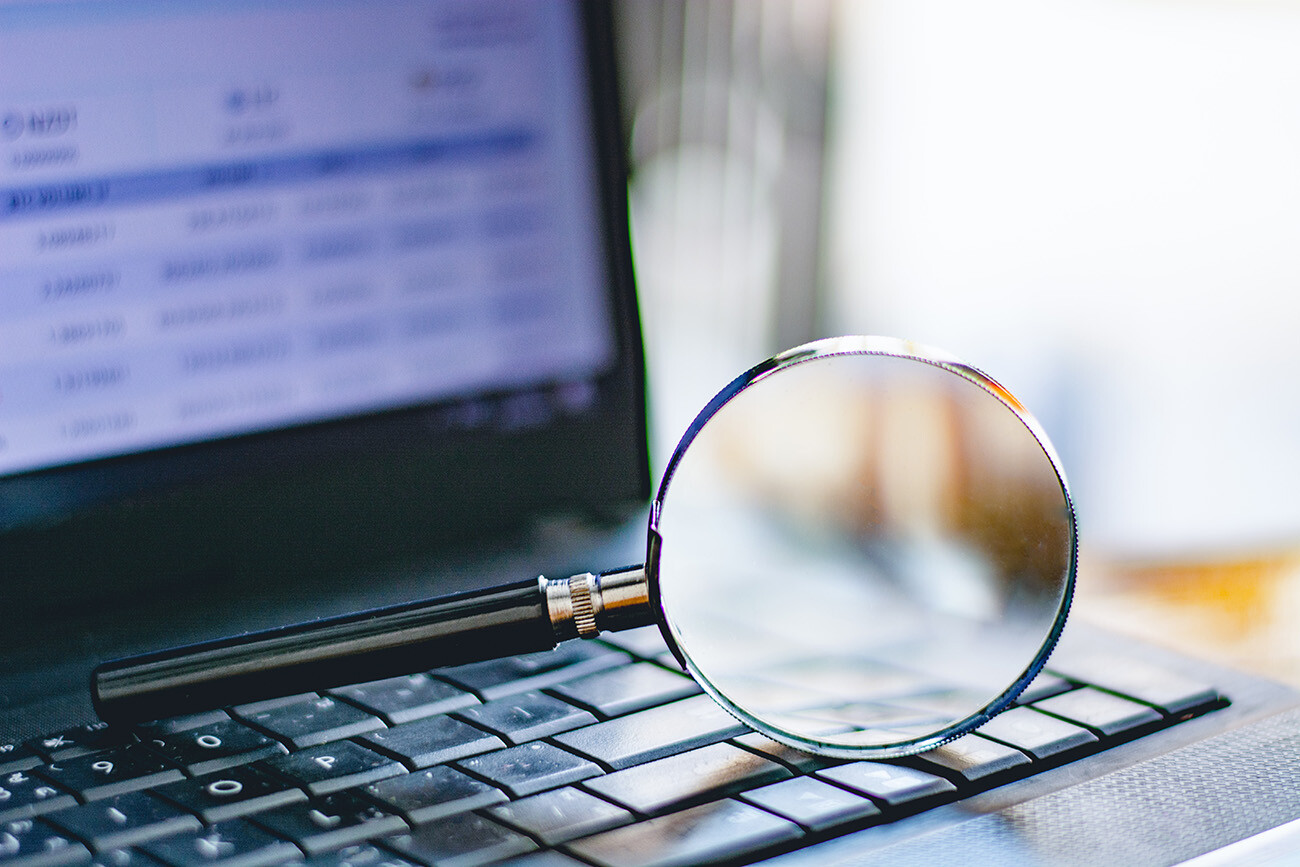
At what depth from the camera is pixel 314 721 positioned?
33 cm

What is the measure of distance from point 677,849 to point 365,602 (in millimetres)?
202

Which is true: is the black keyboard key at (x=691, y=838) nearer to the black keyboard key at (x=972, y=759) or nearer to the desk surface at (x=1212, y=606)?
the black keyboard key at (x=972, y=759)

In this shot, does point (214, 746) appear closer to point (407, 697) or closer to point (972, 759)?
point (407, 697)

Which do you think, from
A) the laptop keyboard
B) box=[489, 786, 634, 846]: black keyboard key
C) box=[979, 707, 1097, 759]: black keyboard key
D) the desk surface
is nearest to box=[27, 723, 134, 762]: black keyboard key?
the laptop keyboard

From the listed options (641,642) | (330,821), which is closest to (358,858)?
(330,821)

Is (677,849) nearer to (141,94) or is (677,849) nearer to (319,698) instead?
(319,698)

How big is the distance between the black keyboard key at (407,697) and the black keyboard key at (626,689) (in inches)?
1.1

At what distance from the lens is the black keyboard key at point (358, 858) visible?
25cm

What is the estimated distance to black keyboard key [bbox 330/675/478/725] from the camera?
329 millimetres

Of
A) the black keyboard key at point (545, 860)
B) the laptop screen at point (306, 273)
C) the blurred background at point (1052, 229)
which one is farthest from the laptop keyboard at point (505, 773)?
the blurred background at point (1052, 229)

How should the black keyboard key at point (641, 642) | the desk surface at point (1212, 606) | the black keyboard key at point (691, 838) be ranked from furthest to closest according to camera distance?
the desk surface at point (1212, 606) → the black keyboard key at point (641, 642) → the black keyboard key at point (691, 838)

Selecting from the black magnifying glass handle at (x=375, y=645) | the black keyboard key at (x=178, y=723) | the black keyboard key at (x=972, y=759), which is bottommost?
the black keyboard key at (x=178, y=723)

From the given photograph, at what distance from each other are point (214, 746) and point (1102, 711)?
0.23 meters

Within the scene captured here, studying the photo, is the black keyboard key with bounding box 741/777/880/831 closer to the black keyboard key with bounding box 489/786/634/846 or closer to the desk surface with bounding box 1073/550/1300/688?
the black keyboard key with bounding box 489/786/634/846
